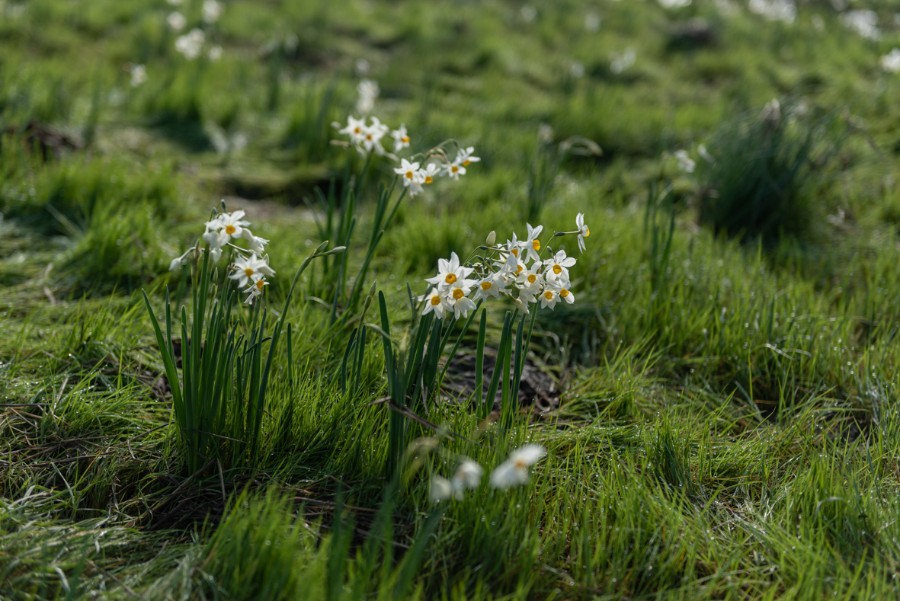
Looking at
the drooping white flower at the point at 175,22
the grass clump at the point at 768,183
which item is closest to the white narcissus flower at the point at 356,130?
the grass clump at the point at 768,183

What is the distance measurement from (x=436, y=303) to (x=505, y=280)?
19cm

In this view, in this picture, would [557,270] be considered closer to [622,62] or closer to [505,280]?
[505,280]

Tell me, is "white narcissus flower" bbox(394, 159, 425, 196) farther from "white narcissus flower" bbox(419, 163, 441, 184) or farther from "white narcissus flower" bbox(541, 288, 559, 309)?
"white narcissus flower" bbox(541, 288, 559, 309)

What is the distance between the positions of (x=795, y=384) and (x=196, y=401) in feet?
6.70

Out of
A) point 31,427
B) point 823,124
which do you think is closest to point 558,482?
point 31,427

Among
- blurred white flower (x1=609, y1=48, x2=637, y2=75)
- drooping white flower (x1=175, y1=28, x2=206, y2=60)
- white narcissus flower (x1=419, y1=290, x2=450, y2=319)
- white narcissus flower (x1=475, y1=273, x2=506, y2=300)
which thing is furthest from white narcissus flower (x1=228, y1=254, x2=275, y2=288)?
blurred white flower (x1=609, y1=48, x2=637, y2=75)

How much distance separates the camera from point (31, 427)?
229cm

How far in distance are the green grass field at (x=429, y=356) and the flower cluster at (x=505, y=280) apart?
34mm

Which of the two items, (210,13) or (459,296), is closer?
(459,296)

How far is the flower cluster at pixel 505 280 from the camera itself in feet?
6.32

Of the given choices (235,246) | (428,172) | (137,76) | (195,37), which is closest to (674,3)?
(195,37)

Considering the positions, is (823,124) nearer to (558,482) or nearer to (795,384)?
(795,384)

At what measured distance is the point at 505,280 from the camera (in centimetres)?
200

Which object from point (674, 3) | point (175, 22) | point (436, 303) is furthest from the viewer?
point (674, 3)
